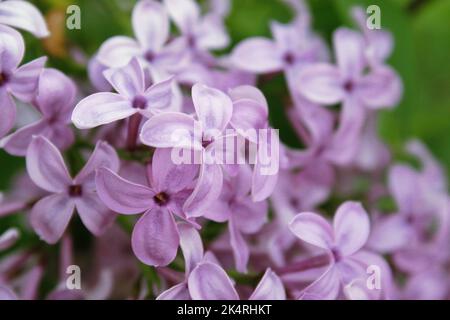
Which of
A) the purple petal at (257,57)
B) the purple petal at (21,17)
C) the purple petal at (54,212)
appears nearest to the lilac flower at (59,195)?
the purple petal at (54,212)

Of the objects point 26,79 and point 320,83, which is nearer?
point 26,79

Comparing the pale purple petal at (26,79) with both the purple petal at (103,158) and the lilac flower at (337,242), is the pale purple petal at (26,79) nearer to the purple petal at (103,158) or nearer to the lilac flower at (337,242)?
the purple petal at (103,158)

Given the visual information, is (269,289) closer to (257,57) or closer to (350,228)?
(350,228)

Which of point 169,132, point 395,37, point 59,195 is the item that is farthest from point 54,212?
point 395,37

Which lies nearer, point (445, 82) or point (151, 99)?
point (151, 99)

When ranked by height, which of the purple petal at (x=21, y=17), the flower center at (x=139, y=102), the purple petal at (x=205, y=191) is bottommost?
Answer: the purple petal at (x=205, y=191)
